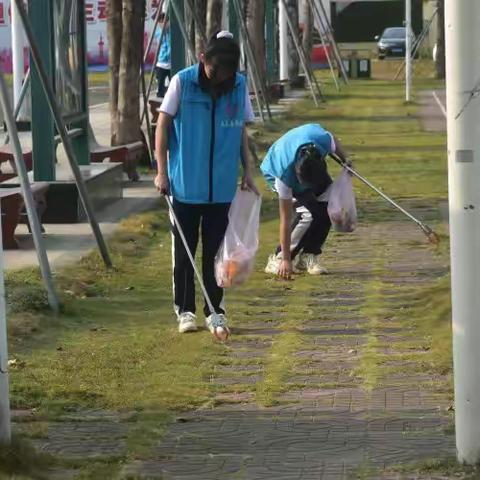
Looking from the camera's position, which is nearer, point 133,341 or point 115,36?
point 133,341

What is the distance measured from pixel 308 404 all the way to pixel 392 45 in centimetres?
5125

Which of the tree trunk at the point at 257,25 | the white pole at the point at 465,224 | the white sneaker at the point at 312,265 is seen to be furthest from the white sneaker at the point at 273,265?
the tree trunk at the point at 257,25

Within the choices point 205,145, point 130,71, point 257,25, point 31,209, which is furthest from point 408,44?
point 205,145

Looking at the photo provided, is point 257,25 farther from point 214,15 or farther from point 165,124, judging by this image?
point 165,124

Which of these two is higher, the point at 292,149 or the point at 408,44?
the point at 408,44

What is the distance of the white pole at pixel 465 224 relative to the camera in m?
5.24

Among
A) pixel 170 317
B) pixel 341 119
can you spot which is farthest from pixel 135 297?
pixel 341 119

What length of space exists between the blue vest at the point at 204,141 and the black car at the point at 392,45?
49.0 m

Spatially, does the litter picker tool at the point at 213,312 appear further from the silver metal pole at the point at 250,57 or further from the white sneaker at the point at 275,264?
the silver metal pole at the point at 250,57

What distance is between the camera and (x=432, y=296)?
9.34 meters

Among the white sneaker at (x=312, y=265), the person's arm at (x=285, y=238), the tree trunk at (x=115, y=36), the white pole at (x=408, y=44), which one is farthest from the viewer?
the white pole at (x=408, y=44)

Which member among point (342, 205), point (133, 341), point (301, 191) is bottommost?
point (133, 341)

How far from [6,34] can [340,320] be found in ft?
106

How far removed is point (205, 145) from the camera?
7992 mm
